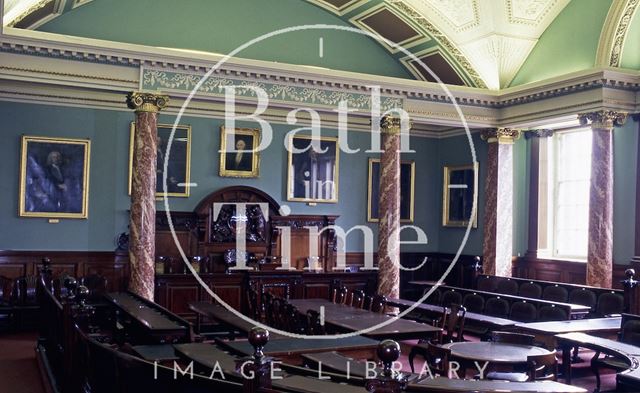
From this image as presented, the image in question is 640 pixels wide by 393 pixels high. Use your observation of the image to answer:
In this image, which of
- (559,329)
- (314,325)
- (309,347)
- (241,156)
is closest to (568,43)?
(559,329)

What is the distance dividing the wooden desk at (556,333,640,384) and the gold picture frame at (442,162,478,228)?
8786 millimetres

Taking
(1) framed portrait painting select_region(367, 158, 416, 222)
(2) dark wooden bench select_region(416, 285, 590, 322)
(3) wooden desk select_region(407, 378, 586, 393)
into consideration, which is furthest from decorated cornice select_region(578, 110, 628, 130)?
(3) wooden desk select_region(407, 378, 586, 393)

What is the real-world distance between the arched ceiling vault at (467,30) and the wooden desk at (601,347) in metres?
6.92

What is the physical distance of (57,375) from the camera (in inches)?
316

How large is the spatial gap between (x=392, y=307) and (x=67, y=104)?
26.2 feet

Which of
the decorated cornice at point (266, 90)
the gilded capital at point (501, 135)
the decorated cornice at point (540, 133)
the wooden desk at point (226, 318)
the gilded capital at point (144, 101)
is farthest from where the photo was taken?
the decorated cornice at point (540, 133)

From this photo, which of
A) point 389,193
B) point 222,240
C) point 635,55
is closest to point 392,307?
point 389,193

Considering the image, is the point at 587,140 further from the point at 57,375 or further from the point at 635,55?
the point at 57,375

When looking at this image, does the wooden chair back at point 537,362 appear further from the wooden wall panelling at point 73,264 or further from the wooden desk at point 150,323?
the wooden wall panelling at point 73,264

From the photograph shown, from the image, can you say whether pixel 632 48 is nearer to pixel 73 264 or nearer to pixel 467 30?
pixel 467 30

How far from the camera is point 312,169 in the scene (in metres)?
16.7

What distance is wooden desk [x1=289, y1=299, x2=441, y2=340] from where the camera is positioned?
8547 millimetres

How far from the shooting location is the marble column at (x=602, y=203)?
42.9 feet

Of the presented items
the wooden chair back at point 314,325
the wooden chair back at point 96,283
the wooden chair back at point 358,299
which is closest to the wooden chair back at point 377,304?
the wooden chair back at point 358,299
